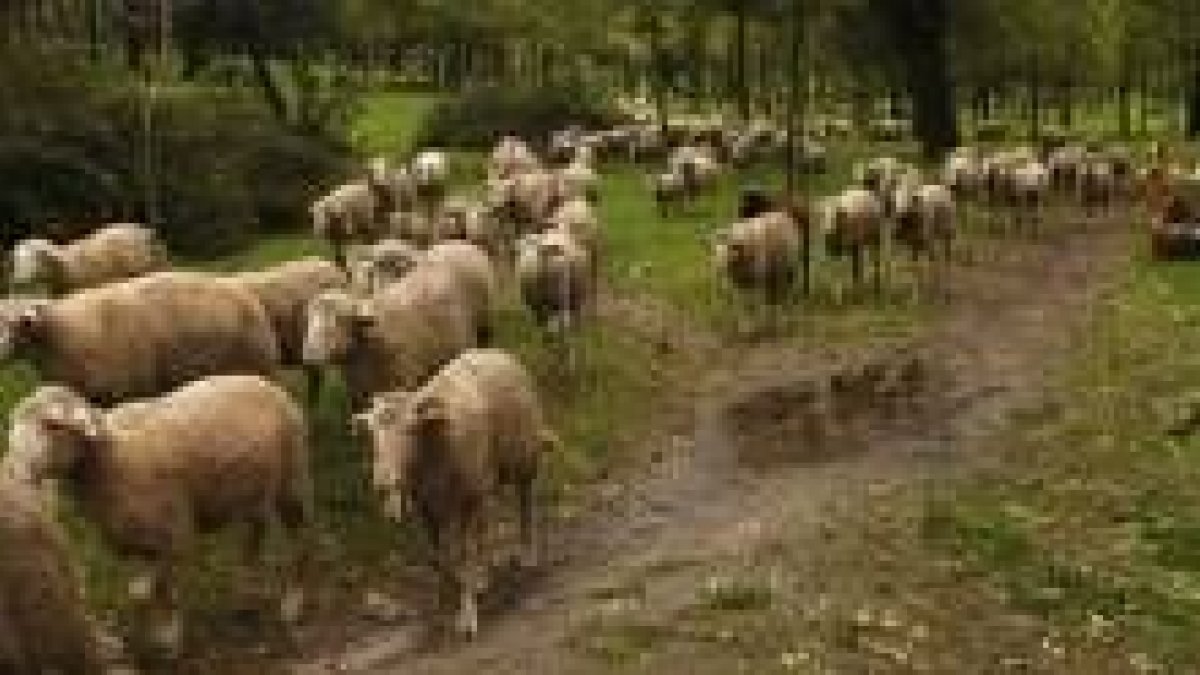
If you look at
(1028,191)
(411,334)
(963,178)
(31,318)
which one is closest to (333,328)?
(411,334)

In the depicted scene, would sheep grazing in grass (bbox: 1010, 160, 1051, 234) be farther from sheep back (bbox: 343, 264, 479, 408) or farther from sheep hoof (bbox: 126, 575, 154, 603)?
sheep hoof (bbox: 126, 575, 154, 603)

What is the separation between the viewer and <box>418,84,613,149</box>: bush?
70.2 m

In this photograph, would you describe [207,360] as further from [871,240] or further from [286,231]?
[286,231]

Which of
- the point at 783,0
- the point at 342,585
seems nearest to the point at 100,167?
the point at 342,585

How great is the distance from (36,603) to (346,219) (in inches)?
1034

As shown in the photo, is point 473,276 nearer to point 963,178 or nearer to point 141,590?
point 141,590

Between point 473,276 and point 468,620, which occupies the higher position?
point 473,276

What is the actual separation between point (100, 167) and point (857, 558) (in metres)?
26.5

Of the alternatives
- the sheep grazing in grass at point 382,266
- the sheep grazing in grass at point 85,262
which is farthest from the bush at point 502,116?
the sheep grazing in grass at point 382,266

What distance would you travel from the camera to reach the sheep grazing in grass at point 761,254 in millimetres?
33844

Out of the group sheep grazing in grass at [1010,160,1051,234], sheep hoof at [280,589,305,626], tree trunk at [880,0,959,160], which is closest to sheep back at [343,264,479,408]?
sheep hoof at [280,589,305,626]

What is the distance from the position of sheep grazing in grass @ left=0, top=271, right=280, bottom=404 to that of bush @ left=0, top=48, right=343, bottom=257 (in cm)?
1706

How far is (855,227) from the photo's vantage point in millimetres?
37406

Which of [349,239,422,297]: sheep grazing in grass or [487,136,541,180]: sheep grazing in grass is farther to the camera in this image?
[487,136,541,180]: sheep grazing in grass
